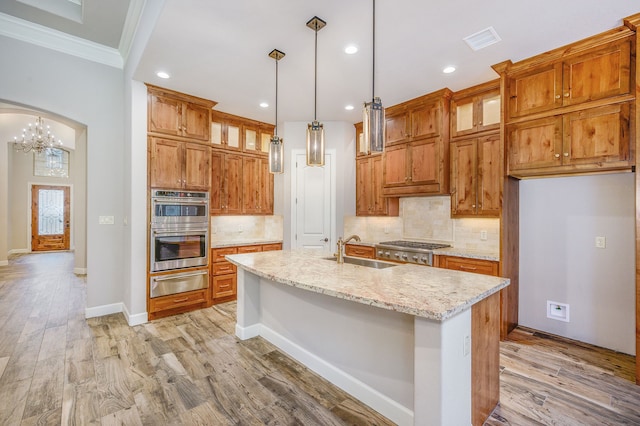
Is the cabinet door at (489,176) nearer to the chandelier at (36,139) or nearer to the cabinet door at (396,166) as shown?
the cabinet door at (396,166)

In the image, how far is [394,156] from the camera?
4.36 meters

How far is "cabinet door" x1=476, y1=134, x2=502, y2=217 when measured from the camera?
134 inches

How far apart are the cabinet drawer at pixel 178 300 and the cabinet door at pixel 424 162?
3.34 meters

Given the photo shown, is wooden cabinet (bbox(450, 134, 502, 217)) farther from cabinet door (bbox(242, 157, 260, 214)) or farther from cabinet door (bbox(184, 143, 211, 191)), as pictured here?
cabinet door (bbox(184, 143, 211, 191))

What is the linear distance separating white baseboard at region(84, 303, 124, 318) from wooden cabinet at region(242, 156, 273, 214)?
2171mm

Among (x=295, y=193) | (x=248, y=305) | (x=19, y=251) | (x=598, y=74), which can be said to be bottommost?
(x=19, y=251)

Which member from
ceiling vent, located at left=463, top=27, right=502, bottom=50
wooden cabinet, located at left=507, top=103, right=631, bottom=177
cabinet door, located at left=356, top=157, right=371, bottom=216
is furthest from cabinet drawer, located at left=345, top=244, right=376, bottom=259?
ceiling vent, located at left=463, top=27, right=502, bottom=50

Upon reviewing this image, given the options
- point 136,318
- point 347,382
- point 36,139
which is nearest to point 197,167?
point 136,318

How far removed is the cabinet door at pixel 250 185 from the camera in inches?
196

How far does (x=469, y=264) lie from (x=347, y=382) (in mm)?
2011

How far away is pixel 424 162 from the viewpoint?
398 cm

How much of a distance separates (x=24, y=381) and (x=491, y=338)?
3.57 meters

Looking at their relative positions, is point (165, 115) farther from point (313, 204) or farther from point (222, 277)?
point (313, 204)

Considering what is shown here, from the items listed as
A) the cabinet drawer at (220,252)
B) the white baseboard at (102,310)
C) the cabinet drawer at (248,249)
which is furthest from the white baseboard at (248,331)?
the white baseboard at (102,310)
